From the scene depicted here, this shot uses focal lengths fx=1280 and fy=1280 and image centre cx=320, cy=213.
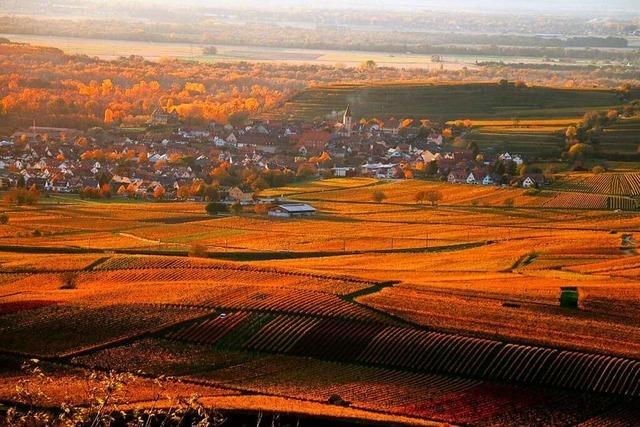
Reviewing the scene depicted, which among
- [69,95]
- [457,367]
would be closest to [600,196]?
[457,367]

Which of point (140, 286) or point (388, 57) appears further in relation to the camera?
point (388, 57)

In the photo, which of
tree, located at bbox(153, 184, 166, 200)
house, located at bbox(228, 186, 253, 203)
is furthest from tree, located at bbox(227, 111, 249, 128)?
tree, located at bbox(153, 184, 166, 200)

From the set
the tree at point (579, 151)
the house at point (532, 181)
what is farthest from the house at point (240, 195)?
the tree at point (579, 151)

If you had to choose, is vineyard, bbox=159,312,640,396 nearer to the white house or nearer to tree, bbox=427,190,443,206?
tree, bbox=427,190,443,206

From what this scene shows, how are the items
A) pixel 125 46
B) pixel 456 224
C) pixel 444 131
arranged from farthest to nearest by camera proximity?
pixel 125 46 < pixel 444 131 < pixel 456 224

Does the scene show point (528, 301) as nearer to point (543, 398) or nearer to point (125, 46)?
point (543, 398)

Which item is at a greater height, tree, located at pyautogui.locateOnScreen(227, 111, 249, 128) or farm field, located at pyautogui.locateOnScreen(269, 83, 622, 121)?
farm field, located at pyautogui.locateOnScreen(269, 83, 622, 121)
